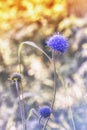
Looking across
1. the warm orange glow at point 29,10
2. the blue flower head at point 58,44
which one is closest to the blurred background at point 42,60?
the warm orange glow at point 29,10

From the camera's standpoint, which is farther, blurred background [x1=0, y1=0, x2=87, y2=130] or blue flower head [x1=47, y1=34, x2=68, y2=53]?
blurred background [x1=0, y1=0, x2=87, y2=130]

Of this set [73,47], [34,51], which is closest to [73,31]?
[73,47]

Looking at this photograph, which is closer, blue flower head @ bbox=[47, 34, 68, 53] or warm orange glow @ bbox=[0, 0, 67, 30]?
blue flower head @ bbox=[47, 34, 68, 53]

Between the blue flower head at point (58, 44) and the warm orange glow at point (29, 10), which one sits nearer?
the blue flower head at point (58, 44)

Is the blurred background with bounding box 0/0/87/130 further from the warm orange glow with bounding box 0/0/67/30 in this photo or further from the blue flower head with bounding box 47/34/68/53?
the blue flower head with bounding box 47/34/68/53

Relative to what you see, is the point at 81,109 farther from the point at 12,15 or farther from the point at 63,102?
the point at 12,15

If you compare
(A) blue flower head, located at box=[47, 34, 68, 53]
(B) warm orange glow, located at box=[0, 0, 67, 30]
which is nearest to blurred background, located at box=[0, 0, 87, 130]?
(B) warm orange glow, located at box=[0, 0, 67, 30]

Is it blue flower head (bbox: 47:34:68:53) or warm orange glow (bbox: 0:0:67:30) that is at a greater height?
warm orange glow (bbox: 0:0:67:30)

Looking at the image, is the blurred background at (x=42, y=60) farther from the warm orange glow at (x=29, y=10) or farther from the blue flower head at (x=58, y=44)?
the blue flower head at (x=58, y=44)

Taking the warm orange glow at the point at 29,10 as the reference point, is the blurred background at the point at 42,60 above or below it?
below

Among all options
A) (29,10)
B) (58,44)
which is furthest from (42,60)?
(58,44)
